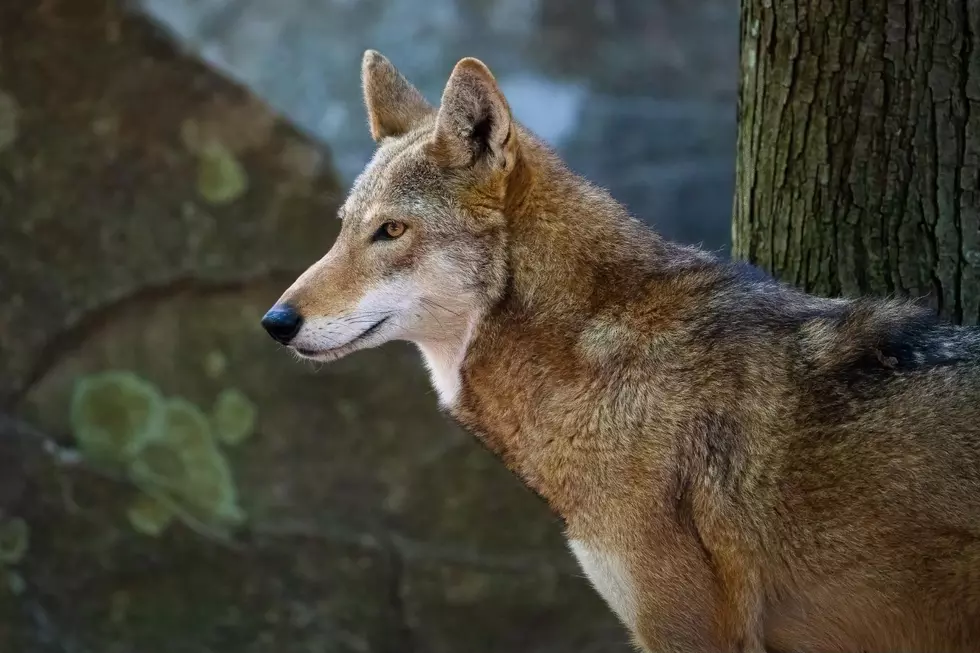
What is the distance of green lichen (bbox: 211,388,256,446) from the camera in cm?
581

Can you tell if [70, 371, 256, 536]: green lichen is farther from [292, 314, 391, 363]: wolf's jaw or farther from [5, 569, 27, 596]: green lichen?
[292, 314, 391, 363]: wolf's jaw

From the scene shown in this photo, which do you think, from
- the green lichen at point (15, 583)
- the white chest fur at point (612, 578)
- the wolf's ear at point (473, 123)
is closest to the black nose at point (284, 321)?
the wolf's ear at point (473, 123)

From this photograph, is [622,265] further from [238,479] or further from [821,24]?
[238,479]

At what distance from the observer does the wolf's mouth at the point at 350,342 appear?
334cm

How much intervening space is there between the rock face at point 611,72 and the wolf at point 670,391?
4004 millimetres

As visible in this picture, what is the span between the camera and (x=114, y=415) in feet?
18.9

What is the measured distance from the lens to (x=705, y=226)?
306 inches

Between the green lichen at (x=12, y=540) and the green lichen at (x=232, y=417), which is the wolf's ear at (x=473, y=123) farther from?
the green lichen at (x=12, y=540)

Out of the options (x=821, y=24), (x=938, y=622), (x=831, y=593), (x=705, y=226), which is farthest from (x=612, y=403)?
(x=705, y=226)

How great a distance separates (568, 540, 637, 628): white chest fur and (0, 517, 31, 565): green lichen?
363 cm

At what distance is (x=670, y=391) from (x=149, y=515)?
357 cm

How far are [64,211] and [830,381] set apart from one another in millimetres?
4121

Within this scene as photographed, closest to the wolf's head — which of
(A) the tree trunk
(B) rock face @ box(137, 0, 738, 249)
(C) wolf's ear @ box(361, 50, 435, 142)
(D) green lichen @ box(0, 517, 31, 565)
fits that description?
(C) wolf's ear @ box(361, 50, 435, 142)

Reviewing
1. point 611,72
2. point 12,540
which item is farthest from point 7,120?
point 611,72
